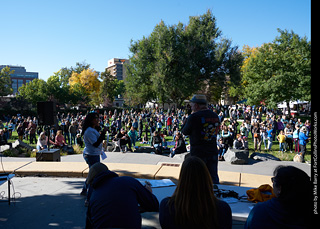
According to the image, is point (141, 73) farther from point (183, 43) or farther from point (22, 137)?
point (22, 137)

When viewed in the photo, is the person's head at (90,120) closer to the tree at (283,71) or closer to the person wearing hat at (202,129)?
the person wearing hat at (202,129)

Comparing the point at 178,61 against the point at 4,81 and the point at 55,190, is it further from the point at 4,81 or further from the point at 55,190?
the point at 4,81

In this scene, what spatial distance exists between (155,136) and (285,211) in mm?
11601

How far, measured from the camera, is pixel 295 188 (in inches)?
72.3

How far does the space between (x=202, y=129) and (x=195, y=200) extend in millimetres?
2230

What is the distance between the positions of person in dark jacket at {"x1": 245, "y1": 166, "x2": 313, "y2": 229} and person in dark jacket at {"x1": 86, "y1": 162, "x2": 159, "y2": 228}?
1038mm

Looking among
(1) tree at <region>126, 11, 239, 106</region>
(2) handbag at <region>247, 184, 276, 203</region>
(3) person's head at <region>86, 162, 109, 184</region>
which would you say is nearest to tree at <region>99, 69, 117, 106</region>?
(1) tree at <region>126, 11, 239, 106</region>

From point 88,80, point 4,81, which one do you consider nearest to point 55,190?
point 4,81

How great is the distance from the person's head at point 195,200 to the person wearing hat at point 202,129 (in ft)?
6.86

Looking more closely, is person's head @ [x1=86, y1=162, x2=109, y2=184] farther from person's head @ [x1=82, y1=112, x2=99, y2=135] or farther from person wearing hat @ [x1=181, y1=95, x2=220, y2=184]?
person's head @ [x1=82, y1=112, x2=99, y2=135]

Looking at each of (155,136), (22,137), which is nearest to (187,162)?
(155,136)

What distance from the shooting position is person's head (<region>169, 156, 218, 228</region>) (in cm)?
187

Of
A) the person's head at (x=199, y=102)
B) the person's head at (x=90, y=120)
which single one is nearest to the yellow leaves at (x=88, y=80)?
the person's head at (x=90, y=120)

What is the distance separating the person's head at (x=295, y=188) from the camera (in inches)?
71.7
